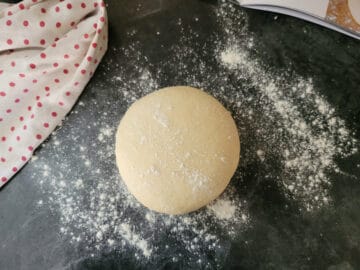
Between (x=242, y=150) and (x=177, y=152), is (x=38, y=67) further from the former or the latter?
(x=242, y=150)

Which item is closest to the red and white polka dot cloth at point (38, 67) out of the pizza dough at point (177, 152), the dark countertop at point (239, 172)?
the dark countertop at point (239, 172)

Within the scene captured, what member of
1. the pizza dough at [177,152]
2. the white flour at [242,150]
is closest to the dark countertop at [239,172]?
the white flour at [242,150]

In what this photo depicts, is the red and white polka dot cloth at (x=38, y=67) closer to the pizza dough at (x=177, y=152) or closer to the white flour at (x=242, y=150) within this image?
the white flour at (x=242, y=150)

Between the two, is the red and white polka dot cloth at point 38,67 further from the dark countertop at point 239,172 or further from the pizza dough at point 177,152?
the pizza dough at point 177,152

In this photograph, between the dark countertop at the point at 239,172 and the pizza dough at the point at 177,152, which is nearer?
the pizza dough at the point at 177,152

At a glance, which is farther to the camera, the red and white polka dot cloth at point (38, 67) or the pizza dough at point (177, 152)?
the red and white polka dot cloth at point (38, 67)

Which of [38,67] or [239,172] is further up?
[38,67]

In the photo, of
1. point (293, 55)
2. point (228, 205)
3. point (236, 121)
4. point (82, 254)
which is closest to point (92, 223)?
point (82, 254)

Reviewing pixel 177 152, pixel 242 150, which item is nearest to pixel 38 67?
pixel 177 152
